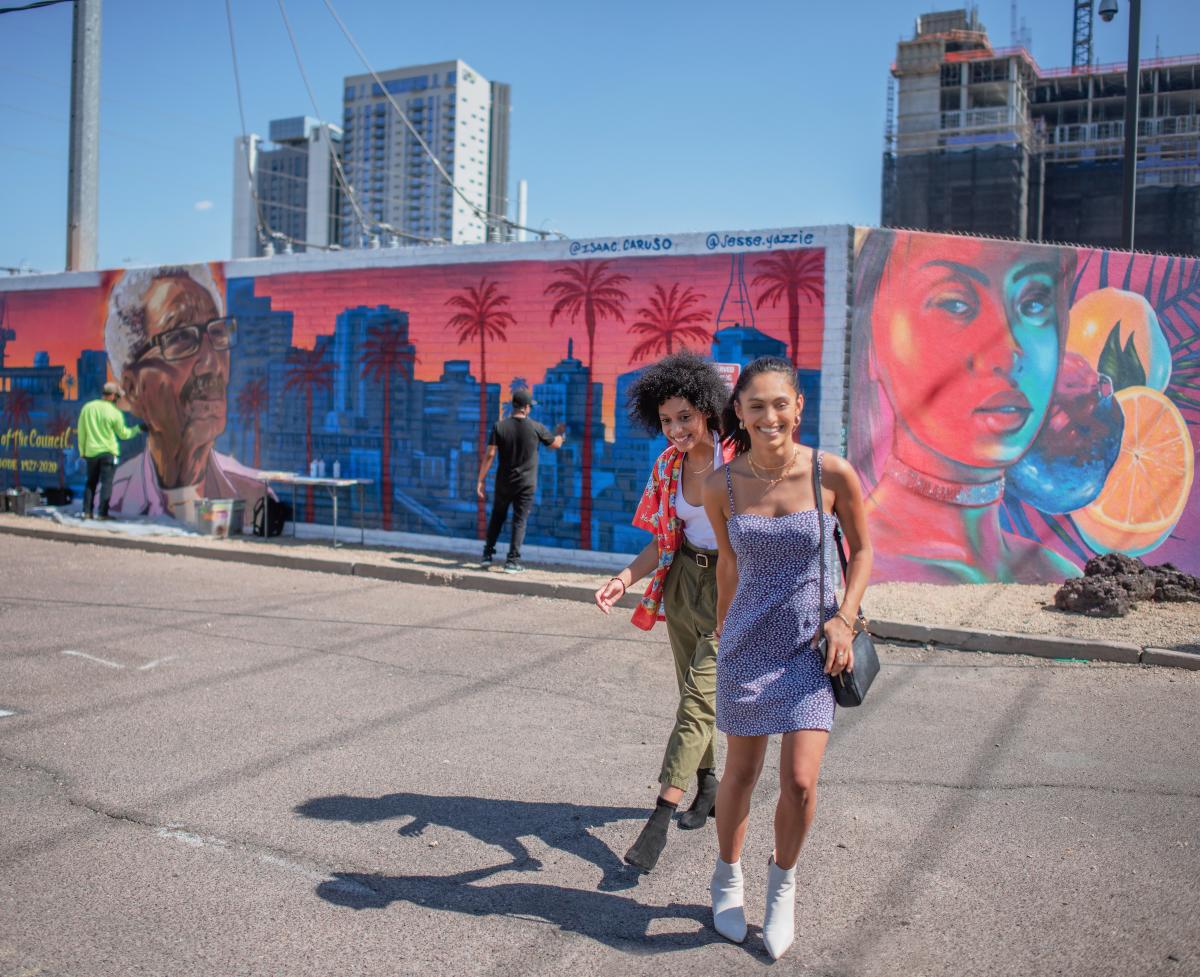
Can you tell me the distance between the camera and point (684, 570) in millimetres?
4219

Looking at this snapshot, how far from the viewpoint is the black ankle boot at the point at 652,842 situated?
3.81 m

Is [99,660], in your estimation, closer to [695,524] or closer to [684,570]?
[684,570]

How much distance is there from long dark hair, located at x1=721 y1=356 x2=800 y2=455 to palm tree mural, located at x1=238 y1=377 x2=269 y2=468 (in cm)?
1110

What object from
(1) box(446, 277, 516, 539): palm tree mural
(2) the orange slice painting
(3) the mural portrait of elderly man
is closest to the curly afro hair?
(2) the orange slice painting

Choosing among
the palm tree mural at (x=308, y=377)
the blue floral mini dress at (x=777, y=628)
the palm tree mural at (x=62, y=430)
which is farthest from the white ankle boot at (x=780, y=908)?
the palm tree mural at (x=62, y=430)

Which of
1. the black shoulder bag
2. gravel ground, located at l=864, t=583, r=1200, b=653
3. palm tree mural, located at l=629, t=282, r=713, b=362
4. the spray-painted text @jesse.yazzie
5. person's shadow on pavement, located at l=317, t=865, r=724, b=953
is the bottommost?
person's shadow on pavement, located at l=317, t=865, r=724, b=953

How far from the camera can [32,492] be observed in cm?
1562

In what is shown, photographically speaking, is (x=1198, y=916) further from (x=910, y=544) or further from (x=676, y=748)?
(x=910, y=544)

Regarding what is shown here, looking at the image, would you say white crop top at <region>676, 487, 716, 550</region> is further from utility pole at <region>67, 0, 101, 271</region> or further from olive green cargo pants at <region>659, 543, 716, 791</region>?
utility pole at <region>67, 0, 101, 271</region>

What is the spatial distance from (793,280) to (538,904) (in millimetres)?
7975

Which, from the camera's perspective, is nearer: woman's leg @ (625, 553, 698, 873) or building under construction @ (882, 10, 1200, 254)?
woman's leg @ (625, 553, 698, 873)

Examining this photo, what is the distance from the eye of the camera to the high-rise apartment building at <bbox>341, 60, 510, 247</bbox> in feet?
186

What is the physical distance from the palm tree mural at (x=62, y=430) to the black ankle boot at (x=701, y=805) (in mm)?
14868

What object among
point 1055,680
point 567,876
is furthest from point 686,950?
point 1055,680
